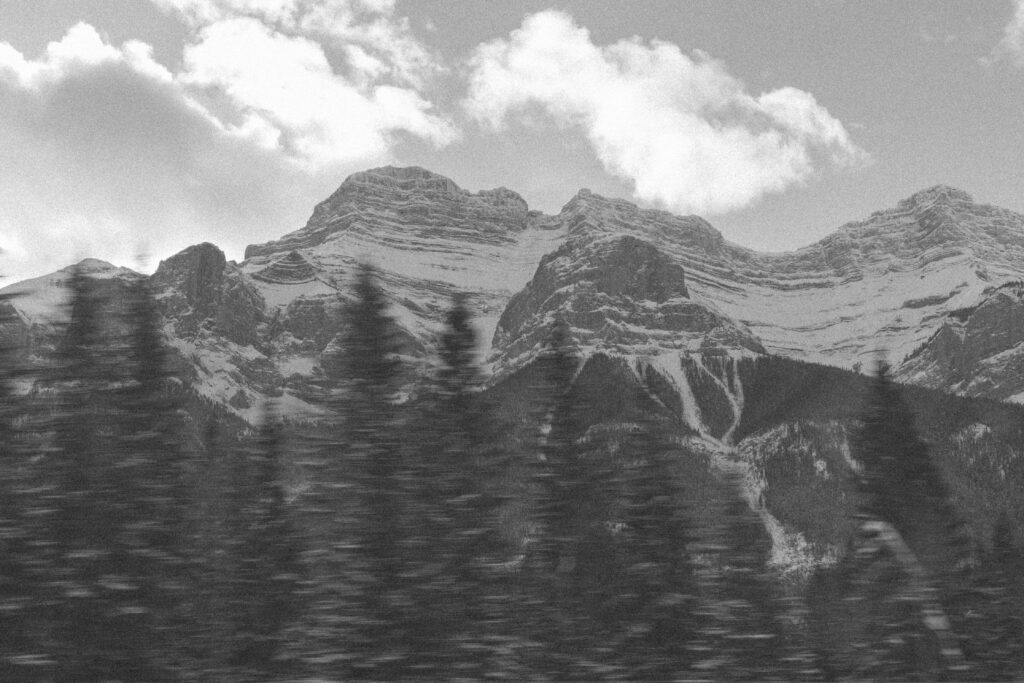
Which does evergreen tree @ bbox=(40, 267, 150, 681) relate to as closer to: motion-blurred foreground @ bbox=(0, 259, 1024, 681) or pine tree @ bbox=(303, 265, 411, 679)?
motion-blurred foreground @ bbox=(0, 259, 1024, 681)

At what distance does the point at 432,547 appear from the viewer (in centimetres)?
2314

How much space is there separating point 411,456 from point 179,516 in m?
5.26

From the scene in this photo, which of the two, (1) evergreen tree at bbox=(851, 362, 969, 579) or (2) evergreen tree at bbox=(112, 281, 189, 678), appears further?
(1) evergreen tree at bbox=(851, 362, 969, 579)

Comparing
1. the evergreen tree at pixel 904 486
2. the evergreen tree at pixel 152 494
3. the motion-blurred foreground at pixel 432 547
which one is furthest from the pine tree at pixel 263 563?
the evergreen tree at pixel 904 486

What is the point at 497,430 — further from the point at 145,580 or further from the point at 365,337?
the point at 145,580

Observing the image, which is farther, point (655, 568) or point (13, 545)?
point (655, 568)

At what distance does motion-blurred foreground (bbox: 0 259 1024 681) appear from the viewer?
65.0 feet

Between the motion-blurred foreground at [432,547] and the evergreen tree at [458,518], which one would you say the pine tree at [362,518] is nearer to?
the motion-blurred foreground at [432,547]

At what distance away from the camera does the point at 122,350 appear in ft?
78.8

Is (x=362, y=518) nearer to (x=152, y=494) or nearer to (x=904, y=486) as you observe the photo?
(x=152, y=494)

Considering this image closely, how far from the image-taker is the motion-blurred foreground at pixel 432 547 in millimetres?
19812

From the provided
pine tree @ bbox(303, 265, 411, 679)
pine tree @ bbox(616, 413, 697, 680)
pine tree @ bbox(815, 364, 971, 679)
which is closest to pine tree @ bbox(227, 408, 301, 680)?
pine tree @ bbox(303, 265, 411, 679)

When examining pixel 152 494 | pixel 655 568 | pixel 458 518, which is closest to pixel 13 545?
pixel 152 494

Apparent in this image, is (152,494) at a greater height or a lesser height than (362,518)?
greater
